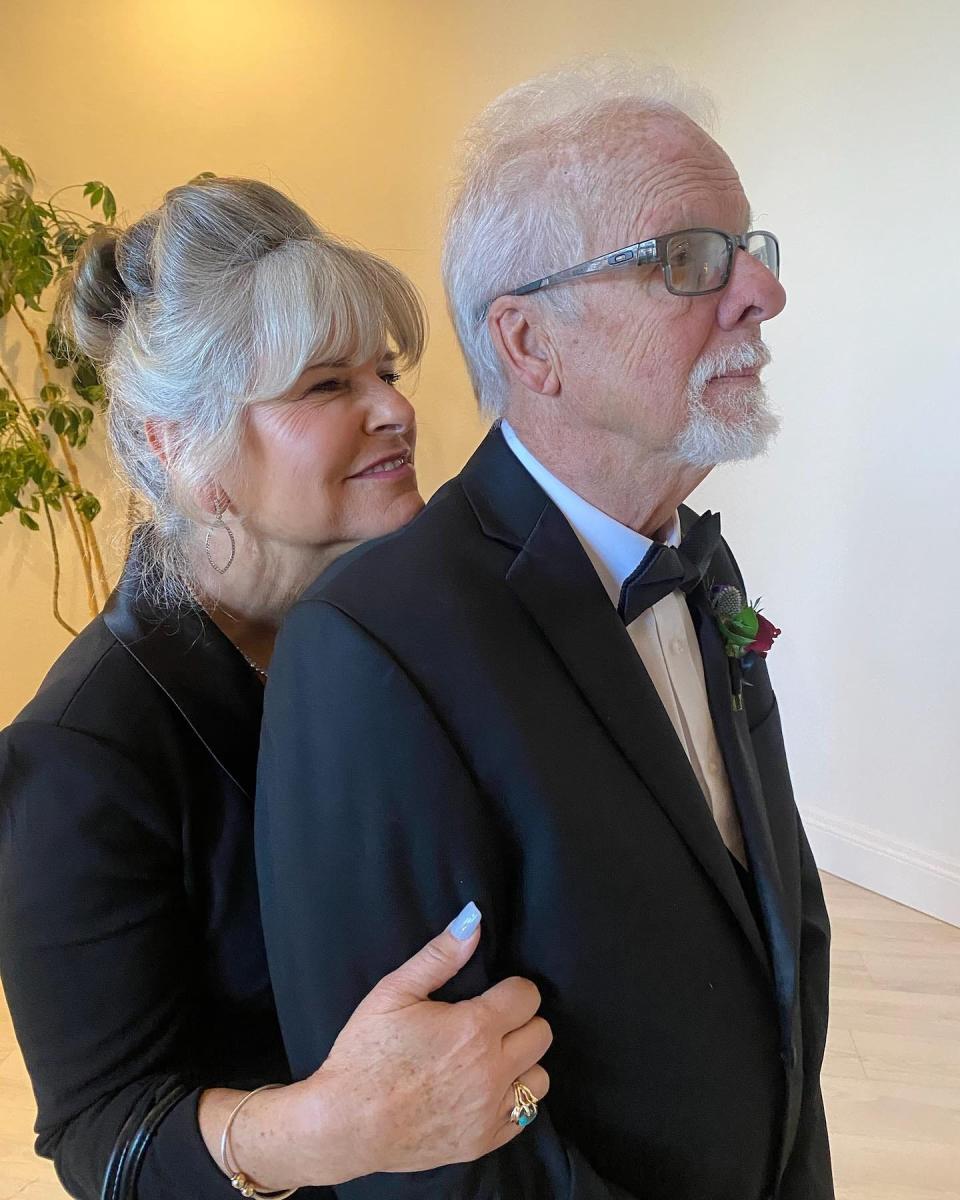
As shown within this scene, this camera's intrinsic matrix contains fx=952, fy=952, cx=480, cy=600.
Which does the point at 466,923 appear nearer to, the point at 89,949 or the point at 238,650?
the point at 89,949

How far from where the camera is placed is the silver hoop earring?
1.16 m

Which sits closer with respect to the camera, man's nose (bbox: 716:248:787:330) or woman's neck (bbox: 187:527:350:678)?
man's nose (bbox: 716:248:787:330)

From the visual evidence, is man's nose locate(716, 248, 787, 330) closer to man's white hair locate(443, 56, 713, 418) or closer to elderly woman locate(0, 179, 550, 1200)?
man's white hair locate(443, 56, 713, 418)

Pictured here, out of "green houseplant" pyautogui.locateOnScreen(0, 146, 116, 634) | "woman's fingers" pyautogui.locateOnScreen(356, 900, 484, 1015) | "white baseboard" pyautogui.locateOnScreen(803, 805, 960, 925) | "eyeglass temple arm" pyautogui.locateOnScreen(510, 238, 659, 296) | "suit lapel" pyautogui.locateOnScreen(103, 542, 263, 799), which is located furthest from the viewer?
"green houseplant" pyautogui.locateOnScreen(0, 146, 116, 634)

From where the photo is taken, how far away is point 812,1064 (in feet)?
3.49

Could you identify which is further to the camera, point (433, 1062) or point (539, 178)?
point (539, 178)

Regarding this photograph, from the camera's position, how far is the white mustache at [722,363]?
0.90 meters

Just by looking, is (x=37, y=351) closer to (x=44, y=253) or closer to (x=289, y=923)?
(x=44, y=253)

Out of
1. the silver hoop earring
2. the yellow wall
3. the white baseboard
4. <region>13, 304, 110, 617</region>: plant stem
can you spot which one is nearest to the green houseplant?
<region>13, 304, 110, 617</region>: plant stem

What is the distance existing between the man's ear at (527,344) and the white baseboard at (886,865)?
250cm

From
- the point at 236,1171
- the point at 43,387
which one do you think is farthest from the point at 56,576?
the point at 236,1171

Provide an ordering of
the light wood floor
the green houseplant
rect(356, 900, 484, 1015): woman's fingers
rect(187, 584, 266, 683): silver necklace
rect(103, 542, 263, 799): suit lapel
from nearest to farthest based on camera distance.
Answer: rect(356, 900, 484, 1015): woman's fingers < rect(103, 542, 263, 799): suit lapel < rect(187, 584, 266, 683): silver necklace < the light wood floor < the green houseplant

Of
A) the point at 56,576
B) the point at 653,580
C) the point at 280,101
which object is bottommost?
the point at 56,576

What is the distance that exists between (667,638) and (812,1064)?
511mm
